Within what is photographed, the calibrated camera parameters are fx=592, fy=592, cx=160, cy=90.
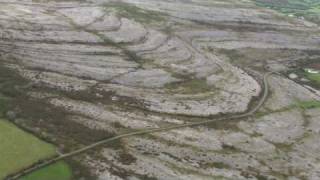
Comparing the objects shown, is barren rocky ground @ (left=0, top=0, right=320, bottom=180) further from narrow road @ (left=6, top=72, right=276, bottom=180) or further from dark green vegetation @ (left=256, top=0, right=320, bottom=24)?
dark green vegetation @ (left=256, top=0, right=320, bottom=24)

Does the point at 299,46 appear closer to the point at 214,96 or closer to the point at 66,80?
the point at 214,96

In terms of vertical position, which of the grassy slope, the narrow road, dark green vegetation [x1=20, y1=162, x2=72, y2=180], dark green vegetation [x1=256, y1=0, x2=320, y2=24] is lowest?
dark green vegetation [x1=20, y1=162, x2=72, y2=180]

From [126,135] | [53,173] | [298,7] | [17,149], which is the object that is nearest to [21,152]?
[17,149]

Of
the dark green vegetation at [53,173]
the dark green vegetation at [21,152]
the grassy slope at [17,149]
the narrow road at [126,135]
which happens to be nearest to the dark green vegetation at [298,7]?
the narrow road at [126,135]

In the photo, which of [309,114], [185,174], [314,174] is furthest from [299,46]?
[185,174]

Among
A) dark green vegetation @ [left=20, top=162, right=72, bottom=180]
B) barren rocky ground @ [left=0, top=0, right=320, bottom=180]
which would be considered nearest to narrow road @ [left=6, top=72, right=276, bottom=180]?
dark green vegetation @ [left=20, top=162, right=72, bottom=180]

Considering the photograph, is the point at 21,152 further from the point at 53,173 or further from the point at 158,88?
the point at 158,88
